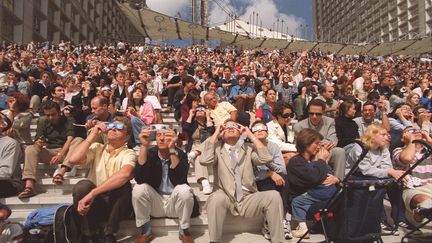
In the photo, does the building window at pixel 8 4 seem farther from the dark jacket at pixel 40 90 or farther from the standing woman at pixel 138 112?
the standing woman at pixel 138 112

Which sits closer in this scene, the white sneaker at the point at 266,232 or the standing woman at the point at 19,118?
the white sneaker at the point at 266,232

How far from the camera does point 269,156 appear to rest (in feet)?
15.6

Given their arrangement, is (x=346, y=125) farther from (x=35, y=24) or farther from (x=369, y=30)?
(x=369, y=30)

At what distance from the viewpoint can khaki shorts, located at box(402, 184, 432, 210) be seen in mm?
4795

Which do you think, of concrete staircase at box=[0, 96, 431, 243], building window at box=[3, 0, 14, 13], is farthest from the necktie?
building window at box=[3, 0, 14, 13]

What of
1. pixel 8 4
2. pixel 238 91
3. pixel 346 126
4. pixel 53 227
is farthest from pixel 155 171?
pixel 8 4

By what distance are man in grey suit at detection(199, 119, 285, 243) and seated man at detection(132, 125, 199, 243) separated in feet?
0.95

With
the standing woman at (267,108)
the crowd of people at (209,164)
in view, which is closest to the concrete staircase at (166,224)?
the crowd of people at (209,164)

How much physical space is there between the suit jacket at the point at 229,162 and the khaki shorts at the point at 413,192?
1.77 metres

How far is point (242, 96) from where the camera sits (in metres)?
8.45

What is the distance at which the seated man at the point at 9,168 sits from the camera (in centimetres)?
489

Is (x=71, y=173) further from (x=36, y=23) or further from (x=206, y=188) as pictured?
(x=36, y=23)

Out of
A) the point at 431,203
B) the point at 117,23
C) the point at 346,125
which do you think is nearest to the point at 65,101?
the point at 346,125

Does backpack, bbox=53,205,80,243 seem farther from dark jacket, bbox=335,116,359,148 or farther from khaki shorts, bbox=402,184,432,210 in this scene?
dark jacket, bbox=335,116,359,148
